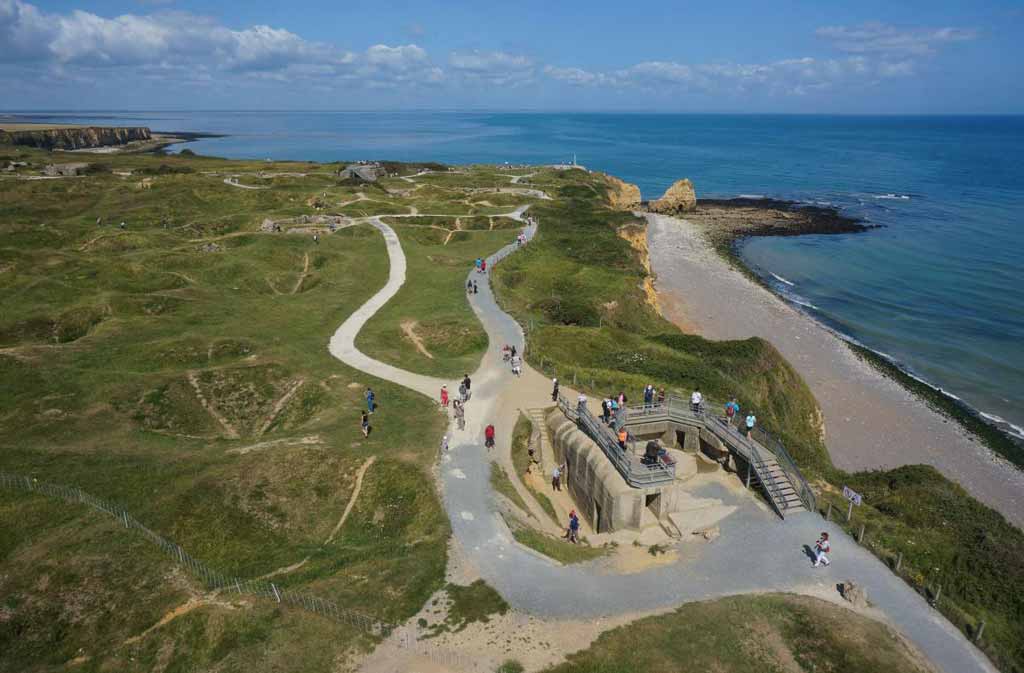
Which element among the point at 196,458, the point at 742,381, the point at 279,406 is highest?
the point at 196,458

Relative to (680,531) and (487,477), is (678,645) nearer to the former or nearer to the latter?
(680,531)

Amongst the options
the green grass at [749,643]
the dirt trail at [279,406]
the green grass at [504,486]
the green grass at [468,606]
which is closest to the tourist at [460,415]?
the green grass at [504,486]

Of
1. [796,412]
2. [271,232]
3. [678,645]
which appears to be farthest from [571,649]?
[271,232]

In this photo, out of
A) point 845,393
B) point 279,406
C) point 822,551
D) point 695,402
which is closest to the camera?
point 822,551

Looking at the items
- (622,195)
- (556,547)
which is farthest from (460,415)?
(622,195)

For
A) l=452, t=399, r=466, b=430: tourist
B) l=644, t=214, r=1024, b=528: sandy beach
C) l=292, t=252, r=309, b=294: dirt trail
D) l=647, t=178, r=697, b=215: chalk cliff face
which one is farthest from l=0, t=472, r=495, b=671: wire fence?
l=647, t=178, r=697, b=215: chalk cliff face

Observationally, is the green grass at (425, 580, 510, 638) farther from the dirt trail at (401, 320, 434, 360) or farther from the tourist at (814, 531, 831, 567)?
the dirt trail at (401, 320, 434, 360)

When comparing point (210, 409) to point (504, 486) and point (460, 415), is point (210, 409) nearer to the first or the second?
point (460, 415)
